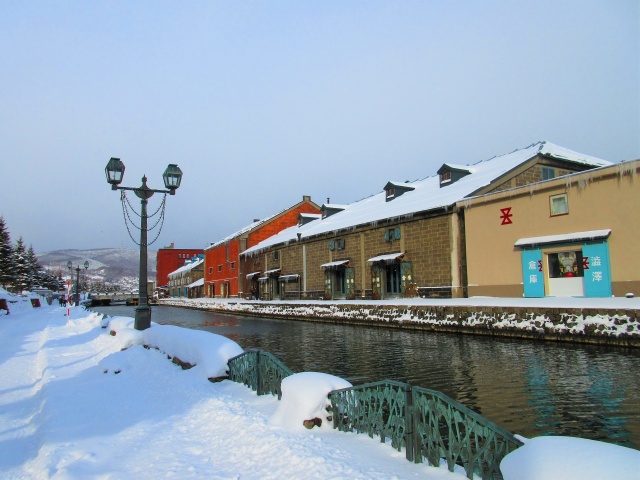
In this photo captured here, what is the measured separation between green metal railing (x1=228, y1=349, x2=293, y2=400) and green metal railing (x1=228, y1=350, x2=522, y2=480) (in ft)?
4.39

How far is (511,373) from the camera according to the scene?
9094 mm

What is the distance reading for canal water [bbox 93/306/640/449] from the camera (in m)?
6.11

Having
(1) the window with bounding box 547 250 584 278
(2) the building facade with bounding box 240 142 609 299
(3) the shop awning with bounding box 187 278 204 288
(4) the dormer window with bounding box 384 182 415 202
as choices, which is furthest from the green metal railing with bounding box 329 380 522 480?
(3) the shop awning with bounding box 187 278 204 288

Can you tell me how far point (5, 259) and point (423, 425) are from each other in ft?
188

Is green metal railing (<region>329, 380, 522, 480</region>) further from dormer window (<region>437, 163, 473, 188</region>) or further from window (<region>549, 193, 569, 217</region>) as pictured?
dormer window (<region>437, 163, 473, 188</region>)

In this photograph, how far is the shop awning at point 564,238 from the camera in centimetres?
1650

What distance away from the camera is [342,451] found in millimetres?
4367

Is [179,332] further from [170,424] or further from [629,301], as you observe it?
[629,301]

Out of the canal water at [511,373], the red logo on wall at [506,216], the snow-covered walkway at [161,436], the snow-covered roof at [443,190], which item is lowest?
the canal water at [511,373]

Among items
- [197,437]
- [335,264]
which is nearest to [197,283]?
[335,264]

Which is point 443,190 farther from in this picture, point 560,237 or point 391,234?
point 560,237

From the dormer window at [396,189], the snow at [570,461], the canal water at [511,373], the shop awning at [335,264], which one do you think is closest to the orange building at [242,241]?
the shop awning at [335,264]

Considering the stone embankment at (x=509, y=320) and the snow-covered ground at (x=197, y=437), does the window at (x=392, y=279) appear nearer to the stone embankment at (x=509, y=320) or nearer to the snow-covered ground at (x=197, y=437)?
the stone embankment at (x=509, y=320)

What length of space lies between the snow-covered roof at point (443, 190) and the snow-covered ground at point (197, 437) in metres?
17.8
